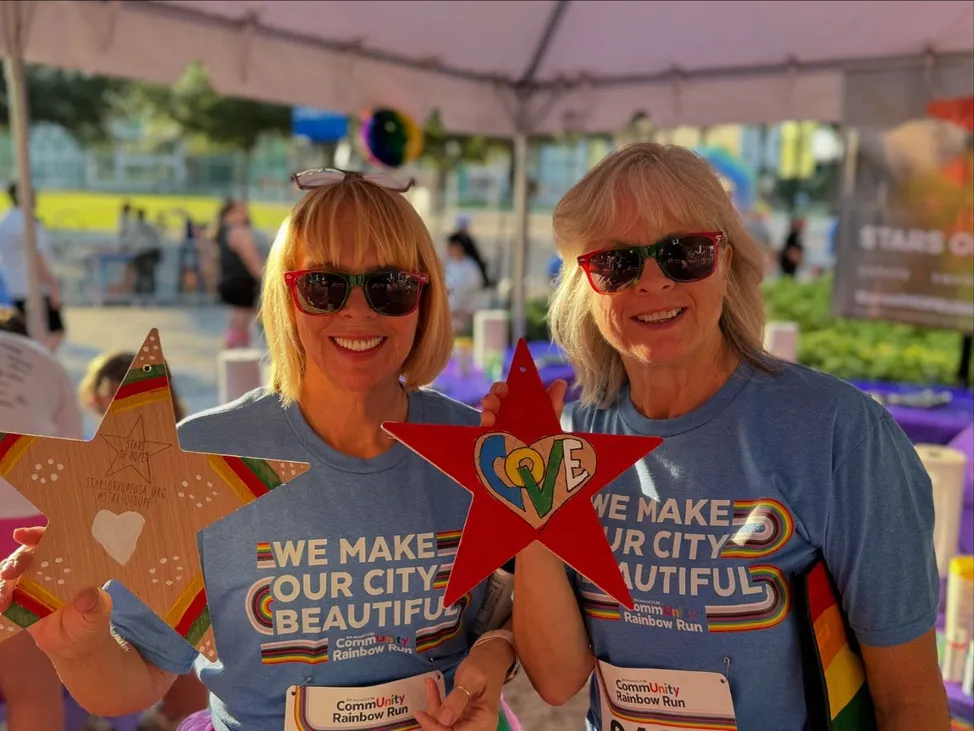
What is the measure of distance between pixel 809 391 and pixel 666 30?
11.2 feet

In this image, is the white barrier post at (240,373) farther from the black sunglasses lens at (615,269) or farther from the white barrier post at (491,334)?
the black sunglasses lens at (615,269)

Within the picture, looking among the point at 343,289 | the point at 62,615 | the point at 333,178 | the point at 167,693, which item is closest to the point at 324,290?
the point at 343,289

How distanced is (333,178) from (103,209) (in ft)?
86.4

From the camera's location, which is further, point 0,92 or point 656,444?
point 0,92

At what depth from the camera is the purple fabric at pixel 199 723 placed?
1.75 metres

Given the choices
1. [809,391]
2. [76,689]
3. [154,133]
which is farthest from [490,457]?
[154,133]

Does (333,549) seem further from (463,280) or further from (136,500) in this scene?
(463,280)

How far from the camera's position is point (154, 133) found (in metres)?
24.9

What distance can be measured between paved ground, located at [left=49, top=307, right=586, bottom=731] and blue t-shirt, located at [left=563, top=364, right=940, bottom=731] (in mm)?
6664

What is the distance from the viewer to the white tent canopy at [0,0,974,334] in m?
3.52

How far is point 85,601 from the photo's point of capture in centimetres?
135

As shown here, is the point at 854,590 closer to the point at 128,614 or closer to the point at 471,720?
the point at 471,720

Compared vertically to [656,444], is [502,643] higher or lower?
lower

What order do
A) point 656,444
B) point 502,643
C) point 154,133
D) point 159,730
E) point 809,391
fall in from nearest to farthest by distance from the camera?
point 656,444 < point 809,391 < point 502,643 < point 159,730 < point 154,133
